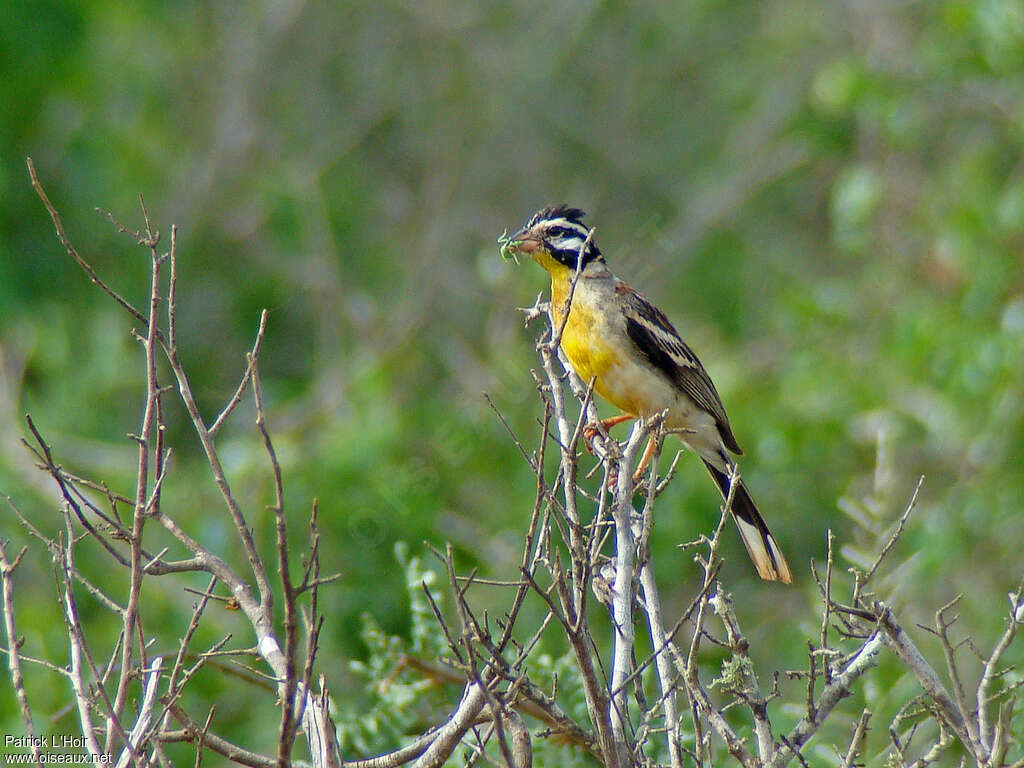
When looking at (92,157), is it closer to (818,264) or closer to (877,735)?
(818,264)

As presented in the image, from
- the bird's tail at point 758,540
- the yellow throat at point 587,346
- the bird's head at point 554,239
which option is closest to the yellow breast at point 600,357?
the yellow throat at point 587,346

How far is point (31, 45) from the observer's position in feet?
42.5

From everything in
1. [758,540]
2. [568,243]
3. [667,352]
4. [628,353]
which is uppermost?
[568,243]

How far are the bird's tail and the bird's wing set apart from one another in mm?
408

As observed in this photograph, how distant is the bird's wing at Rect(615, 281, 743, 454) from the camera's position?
6.62m

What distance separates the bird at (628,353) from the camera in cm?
631

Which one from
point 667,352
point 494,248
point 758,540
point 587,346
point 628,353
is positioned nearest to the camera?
point 758,540

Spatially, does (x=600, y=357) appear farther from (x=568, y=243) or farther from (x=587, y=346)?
(x=568, y=243)

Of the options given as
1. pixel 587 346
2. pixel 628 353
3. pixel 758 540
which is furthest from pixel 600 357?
pixel 758 540

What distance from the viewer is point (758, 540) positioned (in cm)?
615

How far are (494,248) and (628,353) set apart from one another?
686cm

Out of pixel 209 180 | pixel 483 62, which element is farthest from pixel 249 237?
pixel 483 62

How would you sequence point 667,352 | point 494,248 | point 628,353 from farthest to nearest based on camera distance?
1. point 494,248
2. point 667,352
3. point 628,353

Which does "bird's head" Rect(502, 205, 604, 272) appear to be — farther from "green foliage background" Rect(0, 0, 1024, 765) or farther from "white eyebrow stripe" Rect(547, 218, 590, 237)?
"green foliage background" Rect(0, 0, 1024, 765)
